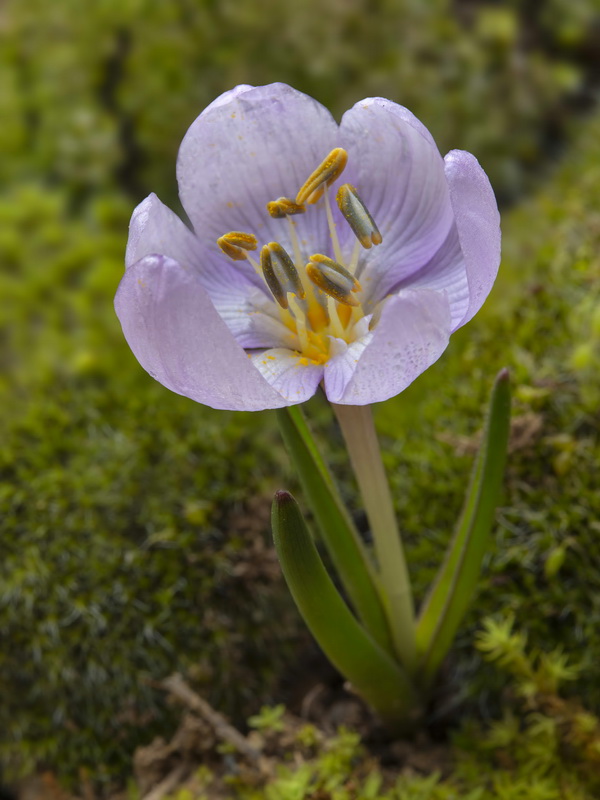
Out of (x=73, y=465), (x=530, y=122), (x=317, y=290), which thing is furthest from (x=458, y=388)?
(x=530, y=122)

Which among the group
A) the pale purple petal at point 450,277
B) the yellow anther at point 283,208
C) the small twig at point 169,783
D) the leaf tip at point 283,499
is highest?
the yellow anther at point 283,208

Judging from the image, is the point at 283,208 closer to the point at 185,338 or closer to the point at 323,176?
the point at 323,176

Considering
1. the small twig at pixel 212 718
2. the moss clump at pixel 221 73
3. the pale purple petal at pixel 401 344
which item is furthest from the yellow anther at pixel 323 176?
the moss clump at pixel 221 73

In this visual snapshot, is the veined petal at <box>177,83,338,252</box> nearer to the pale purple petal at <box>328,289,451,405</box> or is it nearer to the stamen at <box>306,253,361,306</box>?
the stamen at <box>306,253,361,306</box>

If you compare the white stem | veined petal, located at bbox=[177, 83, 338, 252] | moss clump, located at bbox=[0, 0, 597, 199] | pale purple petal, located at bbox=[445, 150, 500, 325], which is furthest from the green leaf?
moss clump, located at bbox=[0, 0, 597, 199]

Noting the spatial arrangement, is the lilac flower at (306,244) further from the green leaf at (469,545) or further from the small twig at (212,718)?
the small twig at (212,718)

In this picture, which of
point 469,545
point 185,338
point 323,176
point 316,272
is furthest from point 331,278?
point 469,545
